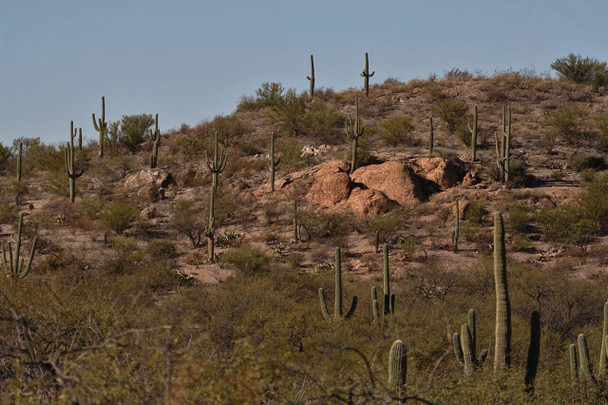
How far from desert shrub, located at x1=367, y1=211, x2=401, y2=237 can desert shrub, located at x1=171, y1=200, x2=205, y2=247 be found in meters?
6.85

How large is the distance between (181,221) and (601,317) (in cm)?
1684

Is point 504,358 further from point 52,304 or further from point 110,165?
point 110,165

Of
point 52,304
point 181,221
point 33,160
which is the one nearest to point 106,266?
point 181,221

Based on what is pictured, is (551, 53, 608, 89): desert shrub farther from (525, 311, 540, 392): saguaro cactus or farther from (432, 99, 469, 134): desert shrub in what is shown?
(525, 311, 540, 392): saguaro cactus

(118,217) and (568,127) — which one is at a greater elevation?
(568,127)

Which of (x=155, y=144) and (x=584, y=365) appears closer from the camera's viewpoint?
(x=584, y=365)

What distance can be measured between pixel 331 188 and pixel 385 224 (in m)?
4.51

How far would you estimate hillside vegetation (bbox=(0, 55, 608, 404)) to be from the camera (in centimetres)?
1093

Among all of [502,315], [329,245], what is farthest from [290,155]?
[502,315]

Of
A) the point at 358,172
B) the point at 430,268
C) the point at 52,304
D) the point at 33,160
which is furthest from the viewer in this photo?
the point at 33,160

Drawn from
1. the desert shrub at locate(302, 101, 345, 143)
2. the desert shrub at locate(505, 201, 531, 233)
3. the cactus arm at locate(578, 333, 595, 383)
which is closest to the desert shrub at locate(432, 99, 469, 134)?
the desert shrub at locate(302, 101, 345, 143)

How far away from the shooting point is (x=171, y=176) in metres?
36.8

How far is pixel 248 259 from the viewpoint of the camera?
25.2m

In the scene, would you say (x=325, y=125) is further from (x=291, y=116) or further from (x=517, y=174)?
(x=517, y=174)
